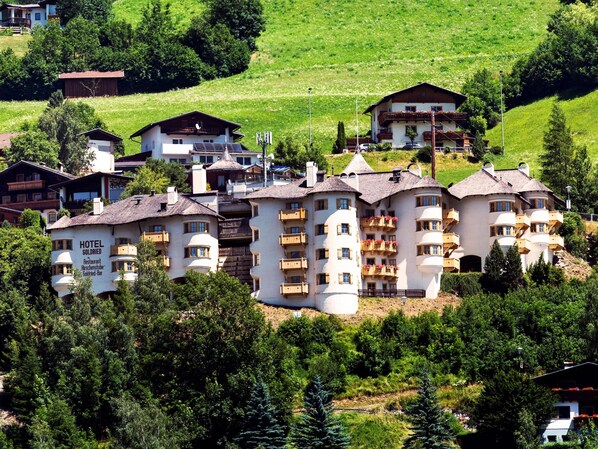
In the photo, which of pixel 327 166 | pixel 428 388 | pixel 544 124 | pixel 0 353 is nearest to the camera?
pixel 428 388

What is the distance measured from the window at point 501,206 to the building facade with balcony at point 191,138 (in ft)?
139

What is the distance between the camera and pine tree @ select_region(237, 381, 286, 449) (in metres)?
114

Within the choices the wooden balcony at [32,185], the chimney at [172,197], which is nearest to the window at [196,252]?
the chimney at [172,197]

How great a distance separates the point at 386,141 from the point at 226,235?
5057cm

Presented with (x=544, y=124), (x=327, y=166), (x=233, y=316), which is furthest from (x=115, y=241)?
(x=544, y=124)

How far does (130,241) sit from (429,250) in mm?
23221

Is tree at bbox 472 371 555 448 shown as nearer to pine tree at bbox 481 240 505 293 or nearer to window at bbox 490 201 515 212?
pine tree at bbox 481 240 505 293

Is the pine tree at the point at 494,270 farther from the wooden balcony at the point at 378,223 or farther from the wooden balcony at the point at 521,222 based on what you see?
the wooden balcony at the point at 378,223

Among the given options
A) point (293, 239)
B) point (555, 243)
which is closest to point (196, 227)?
point (293, 239)

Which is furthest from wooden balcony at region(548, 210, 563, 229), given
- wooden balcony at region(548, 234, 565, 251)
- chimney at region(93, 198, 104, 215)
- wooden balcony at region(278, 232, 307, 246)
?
chimney at region(93, 198, 104, 215)

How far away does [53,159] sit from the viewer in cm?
17625

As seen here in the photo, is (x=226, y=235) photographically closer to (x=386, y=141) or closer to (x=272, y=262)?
(x=272, y=262)

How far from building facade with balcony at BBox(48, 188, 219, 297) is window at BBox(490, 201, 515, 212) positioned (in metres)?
22.5

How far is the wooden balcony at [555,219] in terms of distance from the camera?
484 feet
